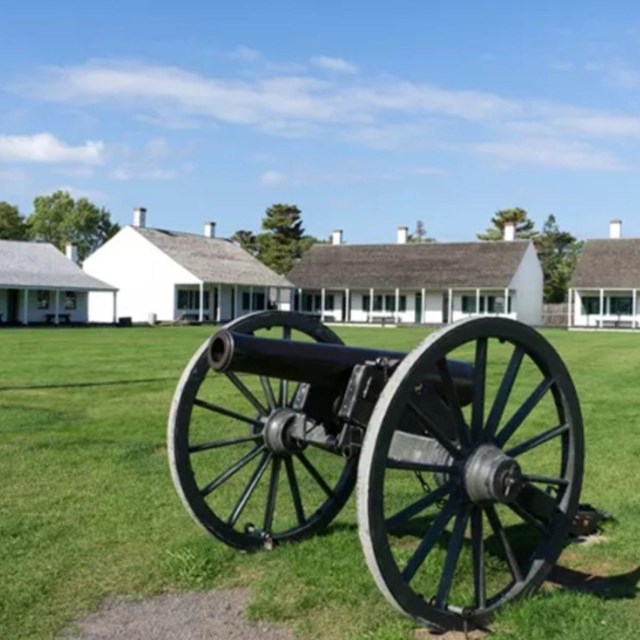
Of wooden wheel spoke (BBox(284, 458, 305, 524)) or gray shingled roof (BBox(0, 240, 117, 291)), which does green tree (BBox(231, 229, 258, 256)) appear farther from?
wooden wheel spoke (BBox(284, 458, 305, 524))

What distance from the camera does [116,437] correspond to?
937 cm

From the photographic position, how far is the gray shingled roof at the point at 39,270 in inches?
1891

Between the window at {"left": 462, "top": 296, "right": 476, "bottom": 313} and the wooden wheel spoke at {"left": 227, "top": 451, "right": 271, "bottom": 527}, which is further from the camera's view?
the window at {"left": 462, "top": 296, "right": 476, "bottom": 313}

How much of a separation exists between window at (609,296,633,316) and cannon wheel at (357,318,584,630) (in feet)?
178

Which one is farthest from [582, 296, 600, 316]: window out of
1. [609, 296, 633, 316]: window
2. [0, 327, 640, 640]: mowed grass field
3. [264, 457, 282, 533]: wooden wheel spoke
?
[264, 457, 282, 533]: wooden wheel spoke

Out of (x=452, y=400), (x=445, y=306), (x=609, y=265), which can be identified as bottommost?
(x=452, y=400)

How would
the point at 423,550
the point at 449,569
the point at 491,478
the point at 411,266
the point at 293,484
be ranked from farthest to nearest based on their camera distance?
the point at 411,266 → the point at 293,484 → the point at 491,478 → the point at 449,569 → the point at 423,550

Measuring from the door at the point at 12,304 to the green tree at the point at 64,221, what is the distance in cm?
4588

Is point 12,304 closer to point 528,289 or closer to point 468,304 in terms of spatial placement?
point 468,304

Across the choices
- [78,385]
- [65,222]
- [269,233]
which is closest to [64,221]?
[65,222]

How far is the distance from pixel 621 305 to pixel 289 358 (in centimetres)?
5592

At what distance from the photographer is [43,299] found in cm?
5019

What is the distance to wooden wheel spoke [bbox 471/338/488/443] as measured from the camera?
409 centimetres

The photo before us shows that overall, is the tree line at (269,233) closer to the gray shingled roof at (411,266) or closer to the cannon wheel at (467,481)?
the gray shingled roof at (411,266)
